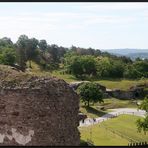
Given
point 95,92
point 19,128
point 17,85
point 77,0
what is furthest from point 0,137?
point 95,92

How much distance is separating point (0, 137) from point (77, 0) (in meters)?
5.34

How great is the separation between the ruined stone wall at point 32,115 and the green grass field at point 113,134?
1041 inches

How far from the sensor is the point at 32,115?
1537cm

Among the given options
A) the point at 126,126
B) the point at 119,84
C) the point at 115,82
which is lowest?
the point at 126,126

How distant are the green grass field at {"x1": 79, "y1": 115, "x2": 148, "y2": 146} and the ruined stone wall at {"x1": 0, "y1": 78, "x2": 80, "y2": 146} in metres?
26.4

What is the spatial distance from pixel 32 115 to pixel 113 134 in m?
34.4

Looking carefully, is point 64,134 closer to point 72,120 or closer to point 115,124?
point 72,120

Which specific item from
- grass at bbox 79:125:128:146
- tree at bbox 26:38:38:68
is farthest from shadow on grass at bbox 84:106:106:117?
tree at bbox 26:38:38:68

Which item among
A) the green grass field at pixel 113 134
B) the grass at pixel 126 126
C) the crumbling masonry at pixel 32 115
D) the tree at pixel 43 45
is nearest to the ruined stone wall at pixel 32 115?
the crumbling masonry at pixel 32 115

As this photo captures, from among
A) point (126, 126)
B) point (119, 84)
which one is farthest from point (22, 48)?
point (126, 126)

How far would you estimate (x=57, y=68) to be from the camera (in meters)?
127

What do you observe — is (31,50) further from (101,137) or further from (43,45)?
(101,137)

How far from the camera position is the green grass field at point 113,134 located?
1743 inches

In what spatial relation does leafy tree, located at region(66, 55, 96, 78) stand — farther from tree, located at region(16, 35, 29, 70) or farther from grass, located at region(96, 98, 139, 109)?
grass, located at region(96, 98, 139, 109)
